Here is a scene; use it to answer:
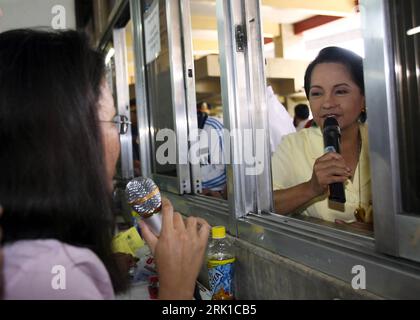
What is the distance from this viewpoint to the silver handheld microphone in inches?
40.0

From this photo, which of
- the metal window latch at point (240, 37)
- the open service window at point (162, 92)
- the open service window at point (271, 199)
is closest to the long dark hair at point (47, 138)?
the open service window at point (271, 199)

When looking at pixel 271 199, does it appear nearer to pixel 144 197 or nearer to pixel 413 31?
pixel 144 197

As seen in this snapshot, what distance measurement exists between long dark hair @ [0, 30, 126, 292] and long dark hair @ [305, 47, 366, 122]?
3.00 feet

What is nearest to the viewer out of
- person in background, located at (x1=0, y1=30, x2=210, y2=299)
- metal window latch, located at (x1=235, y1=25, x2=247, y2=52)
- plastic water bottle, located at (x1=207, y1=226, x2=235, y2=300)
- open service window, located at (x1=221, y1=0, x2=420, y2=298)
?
person in background, located at (x1=0, y1=30, x2=210, y2=299)

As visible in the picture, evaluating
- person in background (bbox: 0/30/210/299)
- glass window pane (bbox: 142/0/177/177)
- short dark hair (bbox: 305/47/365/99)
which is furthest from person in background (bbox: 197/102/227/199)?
person in background (bbox: 0/30/210/299)

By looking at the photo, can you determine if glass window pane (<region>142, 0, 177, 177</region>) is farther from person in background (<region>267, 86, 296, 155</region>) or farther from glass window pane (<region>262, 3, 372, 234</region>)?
glass window pane (<region>262, 3, 372, 234</region>)

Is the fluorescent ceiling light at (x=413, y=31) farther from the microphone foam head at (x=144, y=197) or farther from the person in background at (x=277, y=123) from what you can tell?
the person in background at (x=277, y=123)

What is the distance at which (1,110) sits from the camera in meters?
0.64

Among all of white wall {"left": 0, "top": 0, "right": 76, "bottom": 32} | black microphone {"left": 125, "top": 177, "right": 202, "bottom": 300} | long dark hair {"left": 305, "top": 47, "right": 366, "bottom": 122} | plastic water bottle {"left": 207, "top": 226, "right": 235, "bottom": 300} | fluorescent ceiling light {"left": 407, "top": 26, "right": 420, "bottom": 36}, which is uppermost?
white wall {"left": 0, "top": 0, "right": 76, "bottom": 32}

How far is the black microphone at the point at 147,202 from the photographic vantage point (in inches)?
40.0

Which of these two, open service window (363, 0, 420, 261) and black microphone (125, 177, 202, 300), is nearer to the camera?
open service window (363, 0, 420, 261)

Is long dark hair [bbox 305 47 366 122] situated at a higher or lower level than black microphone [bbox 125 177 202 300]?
higher

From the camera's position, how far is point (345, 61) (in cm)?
131

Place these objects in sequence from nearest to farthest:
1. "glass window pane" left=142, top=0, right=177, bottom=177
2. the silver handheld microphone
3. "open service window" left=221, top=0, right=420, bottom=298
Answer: "open service window" left=221, top=0, right=420, bottom=298 → the silver handheld microphone → "glass window pane" left=142, top=0, right=177, bottom=177
